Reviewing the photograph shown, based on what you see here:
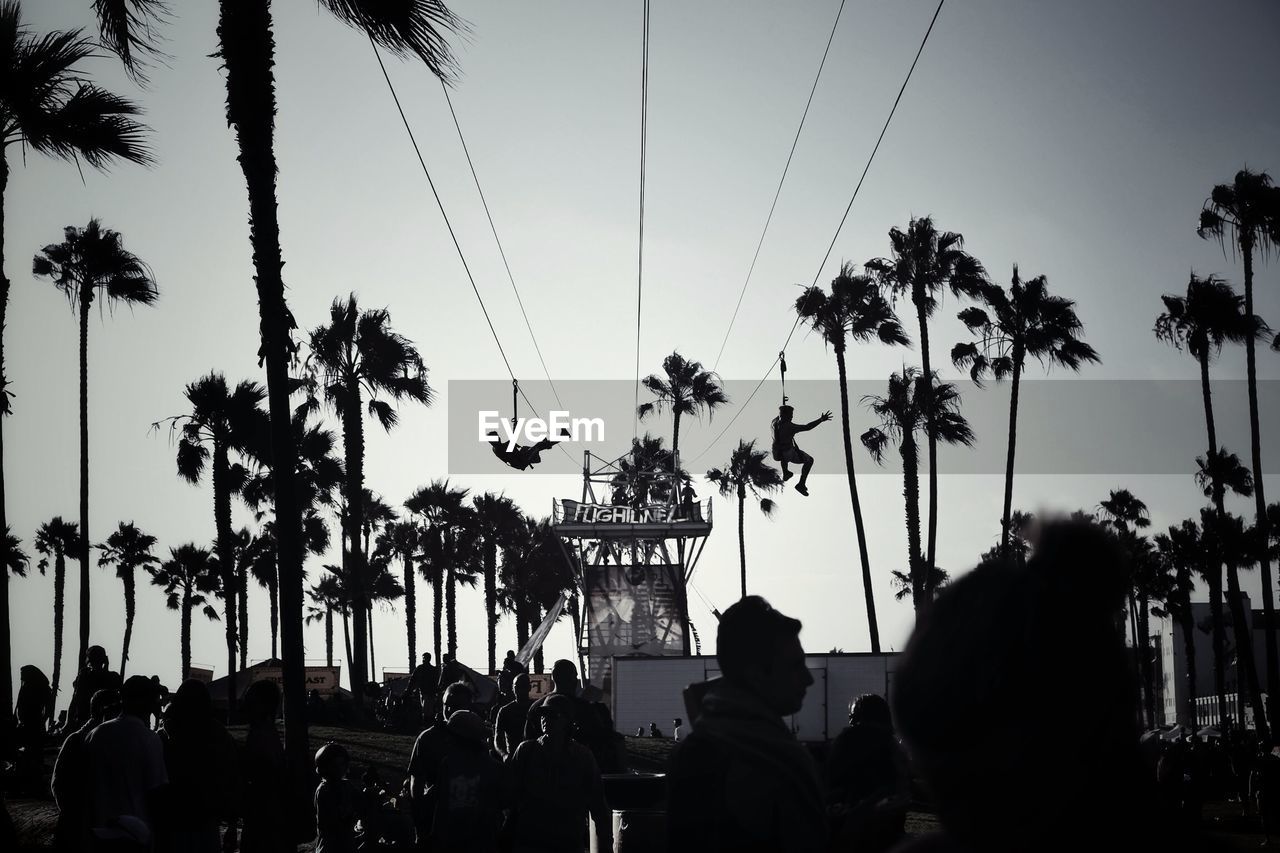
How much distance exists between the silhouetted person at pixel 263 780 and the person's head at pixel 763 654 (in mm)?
5491

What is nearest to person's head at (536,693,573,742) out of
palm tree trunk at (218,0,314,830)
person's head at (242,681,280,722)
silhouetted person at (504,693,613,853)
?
silhouetted person at (504,693,613,853)

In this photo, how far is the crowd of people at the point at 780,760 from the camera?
1547 millimetres

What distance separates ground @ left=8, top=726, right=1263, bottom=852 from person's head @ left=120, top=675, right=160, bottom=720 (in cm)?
919

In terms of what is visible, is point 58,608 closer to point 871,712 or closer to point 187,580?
point 187,580

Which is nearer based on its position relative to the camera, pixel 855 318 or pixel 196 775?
pixel 196 775

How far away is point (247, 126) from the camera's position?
14.2 m

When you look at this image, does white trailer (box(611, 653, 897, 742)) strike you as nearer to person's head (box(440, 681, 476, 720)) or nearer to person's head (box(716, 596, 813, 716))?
person's head (box(440, 681, 476, 720))

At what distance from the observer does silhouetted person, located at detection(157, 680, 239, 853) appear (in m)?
8.11

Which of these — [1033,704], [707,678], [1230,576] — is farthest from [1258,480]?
[1033,704]

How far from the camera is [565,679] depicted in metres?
9.93

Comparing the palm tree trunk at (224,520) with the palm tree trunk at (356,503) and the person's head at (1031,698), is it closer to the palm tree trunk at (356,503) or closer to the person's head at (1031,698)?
the palm tree trunk at (356,503)

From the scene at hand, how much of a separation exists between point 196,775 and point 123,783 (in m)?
0.53

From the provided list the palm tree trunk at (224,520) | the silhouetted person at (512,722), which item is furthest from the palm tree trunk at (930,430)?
the silhouetted person at (512,722)

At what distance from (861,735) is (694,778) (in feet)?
5.18
